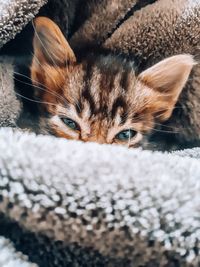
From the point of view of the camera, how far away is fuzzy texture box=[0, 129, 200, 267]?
1.80 ft

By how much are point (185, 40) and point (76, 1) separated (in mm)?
248

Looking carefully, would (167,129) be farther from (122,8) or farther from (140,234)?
(140,234)

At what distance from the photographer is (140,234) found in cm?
55

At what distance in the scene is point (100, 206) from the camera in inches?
22.0

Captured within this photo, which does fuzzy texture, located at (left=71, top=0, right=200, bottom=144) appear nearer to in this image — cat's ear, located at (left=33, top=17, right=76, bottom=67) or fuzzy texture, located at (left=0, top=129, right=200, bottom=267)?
cat's ear, located at (left=33, top=17, right=76, bottom=67)

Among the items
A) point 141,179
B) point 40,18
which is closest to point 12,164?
point 141,179

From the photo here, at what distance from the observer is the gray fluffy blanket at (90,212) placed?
0.55m

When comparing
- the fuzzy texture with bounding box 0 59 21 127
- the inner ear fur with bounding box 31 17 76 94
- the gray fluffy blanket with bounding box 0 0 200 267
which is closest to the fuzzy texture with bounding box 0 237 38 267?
the gray fluffy blanket with bounding box 0 0 200 267

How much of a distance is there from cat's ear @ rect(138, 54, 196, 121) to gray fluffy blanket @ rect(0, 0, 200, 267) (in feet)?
1.51

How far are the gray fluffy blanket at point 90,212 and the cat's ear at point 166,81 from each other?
0.46 m

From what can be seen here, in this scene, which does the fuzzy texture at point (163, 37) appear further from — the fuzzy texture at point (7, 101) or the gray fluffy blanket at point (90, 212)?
the gray fluffy blanket at point (90, 212)

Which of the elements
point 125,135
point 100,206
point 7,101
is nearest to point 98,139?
point 125,135

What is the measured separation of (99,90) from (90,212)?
18.2 inches

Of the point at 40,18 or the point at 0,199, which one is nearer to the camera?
the point at 0,199
